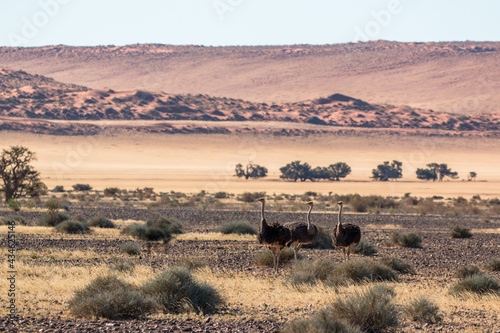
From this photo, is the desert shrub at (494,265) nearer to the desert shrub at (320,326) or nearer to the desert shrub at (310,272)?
the desert shrub at (310,272)

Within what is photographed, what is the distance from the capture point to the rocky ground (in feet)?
33.6

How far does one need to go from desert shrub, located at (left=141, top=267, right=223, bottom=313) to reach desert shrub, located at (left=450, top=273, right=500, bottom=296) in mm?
4832

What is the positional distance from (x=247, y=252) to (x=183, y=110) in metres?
112

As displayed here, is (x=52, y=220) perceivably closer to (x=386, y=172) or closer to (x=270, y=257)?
(x=270, y=257)

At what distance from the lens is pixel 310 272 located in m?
14.0

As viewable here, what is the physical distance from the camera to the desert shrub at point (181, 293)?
11.4 m

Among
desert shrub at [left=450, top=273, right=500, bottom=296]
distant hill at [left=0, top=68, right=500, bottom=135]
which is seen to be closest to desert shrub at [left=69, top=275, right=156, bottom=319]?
desert shrub at [left=450, top=273, right=500, bottom=296]

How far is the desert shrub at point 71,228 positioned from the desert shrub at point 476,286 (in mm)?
15287

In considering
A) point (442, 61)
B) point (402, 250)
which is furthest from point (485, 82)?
point (402, 250)

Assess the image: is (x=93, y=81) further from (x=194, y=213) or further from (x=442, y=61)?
(x=194, y=213)

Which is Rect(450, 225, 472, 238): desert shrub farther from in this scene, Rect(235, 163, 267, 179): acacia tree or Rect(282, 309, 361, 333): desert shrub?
Rect(235, 163, 267, 179): acacia tree

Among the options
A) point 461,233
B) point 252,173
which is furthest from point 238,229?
point 252,173

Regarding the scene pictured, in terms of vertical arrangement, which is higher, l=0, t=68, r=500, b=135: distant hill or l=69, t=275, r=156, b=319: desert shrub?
l=0, t=68, r=500, b=135: distant hill

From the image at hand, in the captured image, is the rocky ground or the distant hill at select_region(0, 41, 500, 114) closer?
the rocky ground
